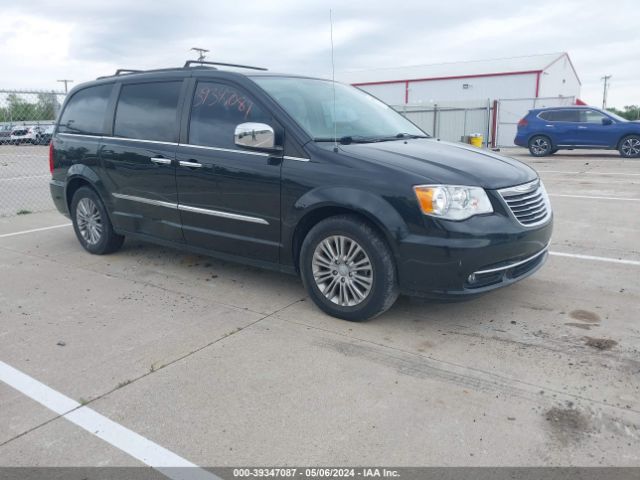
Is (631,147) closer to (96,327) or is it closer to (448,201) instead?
(448,201)

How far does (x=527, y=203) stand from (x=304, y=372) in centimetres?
203

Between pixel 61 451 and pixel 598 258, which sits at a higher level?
pixel 598 258

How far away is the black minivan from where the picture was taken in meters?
3.71

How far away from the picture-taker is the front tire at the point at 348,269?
3.86 m

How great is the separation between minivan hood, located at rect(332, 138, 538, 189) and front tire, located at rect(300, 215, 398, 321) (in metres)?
0.50

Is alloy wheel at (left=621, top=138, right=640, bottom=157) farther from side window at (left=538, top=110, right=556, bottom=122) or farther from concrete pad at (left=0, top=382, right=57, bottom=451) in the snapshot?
concrete pad at (left=0, top=382, right=57, bottom=451)

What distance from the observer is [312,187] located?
13.3ft

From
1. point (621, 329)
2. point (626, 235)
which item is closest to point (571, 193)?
point (626, 235)

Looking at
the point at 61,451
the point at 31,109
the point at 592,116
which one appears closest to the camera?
the point at 61,451

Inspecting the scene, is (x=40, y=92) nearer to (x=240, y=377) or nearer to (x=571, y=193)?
(x=240, y=377)

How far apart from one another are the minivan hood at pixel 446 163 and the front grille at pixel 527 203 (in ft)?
0.18

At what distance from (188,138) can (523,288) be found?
3198mm

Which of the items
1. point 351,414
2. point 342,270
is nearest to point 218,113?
point 342,270

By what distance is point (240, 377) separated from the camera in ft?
10.9
